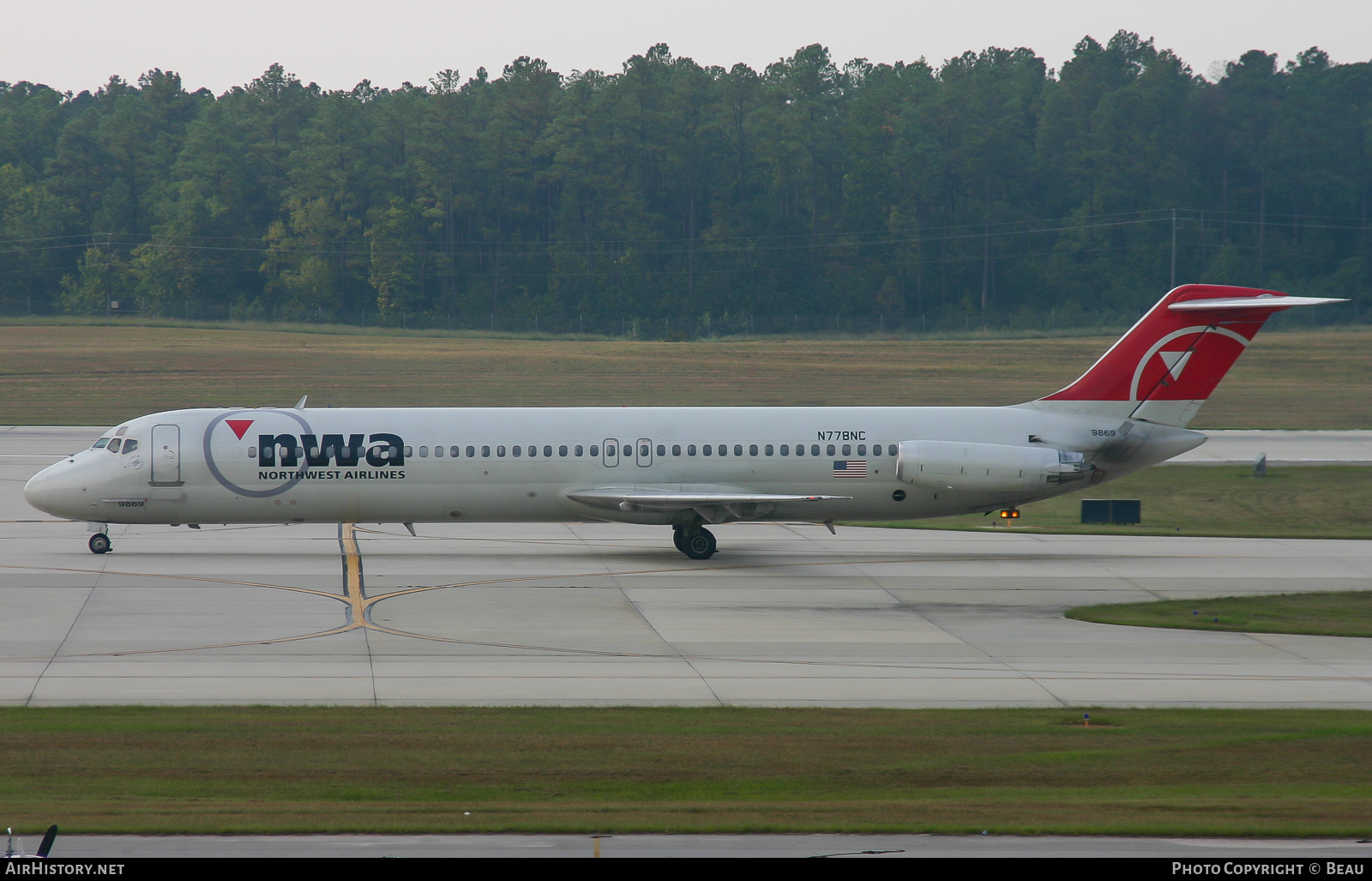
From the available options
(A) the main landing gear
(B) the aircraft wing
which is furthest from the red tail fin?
(A) the main landing gear

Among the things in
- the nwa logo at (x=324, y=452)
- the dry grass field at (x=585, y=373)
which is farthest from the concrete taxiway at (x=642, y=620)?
the dry grass field at (x=585, y=373)

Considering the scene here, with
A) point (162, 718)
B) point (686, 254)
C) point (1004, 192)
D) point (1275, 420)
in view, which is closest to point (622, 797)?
point (162, 718)

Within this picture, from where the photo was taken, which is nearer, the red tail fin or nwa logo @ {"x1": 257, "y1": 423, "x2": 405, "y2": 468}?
nwa logo @ {"x1": 257, "y1": 423, "x2": 405, "y2": 468}

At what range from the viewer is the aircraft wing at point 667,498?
28.7 metres

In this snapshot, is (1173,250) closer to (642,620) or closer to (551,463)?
(551,463)

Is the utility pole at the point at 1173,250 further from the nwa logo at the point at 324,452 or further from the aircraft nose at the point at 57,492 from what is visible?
the aircraft nose at the point at 57,492

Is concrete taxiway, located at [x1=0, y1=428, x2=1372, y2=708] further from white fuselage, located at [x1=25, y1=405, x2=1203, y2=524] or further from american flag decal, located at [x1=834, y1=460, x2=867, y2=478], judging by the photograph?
american flag decal, located at [x1=834, y1=460, x2=867, y2=478]

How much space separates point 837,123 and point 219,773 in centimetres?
12038

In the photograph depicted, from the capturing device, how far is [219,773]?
13664 mm

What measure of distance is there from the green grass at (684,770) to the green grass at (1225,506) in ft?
61.8

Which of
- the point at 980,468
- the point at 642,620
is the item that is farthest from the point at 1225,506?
the point at 642,620

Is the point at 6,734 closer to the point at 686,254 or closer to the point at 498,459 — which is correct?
the point at 498,459

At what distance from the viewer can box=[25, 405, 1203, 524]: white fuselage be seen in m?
28.9

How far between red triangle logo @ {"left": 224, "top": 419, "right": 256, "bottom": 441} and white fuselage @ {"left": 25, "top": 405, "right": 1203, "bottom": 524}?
43mm
